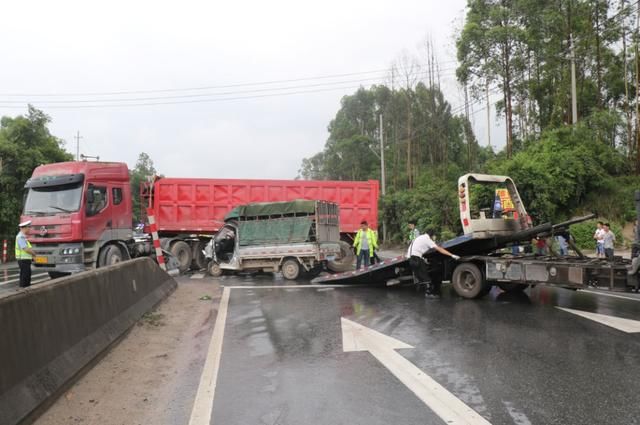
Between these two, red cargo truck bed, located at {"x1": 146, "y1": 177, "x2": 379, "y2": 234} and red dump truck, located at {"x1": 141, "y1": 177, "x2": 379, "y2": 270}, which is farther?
red cargo truck bed, located at {"x1": 146, "y1": 177, "x2": 379, "y2": 234}

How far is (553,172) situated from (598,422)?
20267mm

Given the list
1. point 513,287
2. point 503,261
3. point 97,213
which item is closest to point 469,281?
point 503,261

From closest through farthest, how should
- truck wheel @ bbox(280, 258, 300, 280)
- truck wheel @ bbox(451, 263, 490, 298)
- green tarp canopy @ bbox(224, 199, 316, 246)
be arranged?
truck wheel @ bbox(451, 263, 490, 298), truck wheel @ bbox(280, 258, 300, 280), green tarp canopy @ bbox(224, 199, 316, 246)

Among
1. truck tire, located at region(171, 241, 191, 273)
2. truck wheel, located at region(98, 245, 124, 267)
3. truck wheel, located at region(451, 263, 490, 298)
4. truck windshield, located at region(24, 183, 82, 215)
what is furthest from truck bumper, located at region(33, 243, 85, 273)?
truck wheel, located at region(451, 263, 490, 298)

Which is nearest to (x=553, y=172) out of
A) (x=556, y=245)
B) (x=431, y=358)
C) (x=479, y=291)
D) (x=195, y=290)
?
(x=556, y=245)

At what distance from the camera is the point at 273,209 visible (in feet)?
47.3

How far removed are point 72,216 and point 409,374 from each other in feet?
33.1

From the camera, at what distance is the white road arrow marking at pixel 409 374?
3883mm

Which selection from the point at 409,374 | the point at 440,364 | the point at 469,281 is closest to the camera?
the point at 409,374

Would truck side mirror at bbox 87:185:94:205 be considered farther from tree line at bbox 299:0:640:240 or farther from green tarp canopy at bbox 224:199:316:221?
tree line at bbox 299:0:640:240

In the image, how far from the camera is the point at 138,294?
812 centimetres

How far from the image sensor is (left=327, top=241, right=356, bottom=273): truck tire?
51.3ft

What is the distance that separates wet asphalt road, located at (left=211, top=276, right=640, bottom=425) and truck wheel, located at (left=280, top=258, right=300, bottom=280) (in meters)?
4.62

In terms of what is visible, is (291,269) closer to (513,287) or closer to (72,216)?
(72,216)
